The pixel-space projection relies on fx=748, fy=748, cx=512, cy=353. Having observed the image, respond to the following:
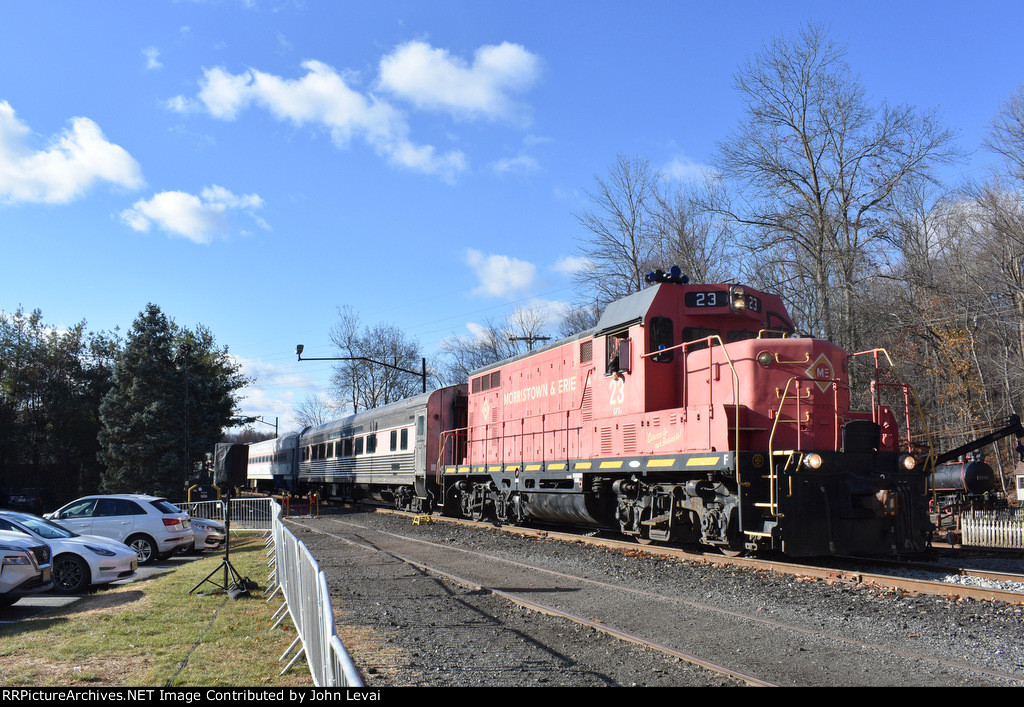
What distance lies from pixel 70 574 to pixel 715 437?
10.5 meters

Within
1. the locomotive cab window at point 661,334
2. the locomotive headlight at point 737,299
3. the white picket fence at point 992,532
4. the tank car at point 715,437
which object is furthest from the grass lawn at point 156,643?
the white picket fence at point 992,532

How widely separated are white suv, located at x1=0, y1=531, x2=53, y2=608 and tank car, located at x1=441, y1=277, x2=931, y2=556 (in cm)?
892

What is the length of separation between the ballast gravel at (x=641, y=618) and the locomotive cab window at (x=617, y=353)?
333 cm

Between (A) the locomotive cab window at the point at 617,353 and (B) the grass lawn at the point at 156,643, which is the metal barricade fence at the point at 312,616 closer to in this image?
(B) the grass lawn at the point at 156,643

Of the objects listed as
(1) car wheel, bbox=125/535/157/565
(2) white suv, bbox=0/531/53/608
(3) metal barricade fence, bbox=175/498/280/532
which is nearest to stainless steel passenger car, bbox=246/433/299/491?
(3) metal barricade fence, bbox=175/498/280/532

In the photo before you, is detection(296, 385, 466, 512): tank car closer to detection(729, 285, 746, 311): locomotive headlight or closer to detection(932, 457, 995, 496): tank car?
detection(729, 285, 746, 311): locomotive headlight

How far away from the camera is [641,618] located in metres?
7.83

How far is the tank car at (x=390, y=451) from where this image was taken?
22.5 meters

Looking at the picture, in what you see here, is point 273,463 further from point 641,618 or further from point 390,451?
point 641,618

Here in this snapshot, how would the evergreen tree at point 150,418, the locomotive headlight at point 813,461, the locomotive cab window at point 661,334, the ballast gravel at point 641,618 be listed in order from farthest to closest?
1. the evergreen tree at point 150,418
2. the locomotive cab window at point 661,334
3. the locomotive headlight at point 813,461
4. the ballast gravel at point 641,618

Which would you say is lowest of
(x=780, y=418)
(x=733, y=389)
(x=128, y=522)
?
(x=128, y=522)

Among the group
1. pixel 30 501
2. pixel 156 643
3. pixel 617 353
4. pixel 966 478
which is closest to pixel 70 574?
pixel 156 643

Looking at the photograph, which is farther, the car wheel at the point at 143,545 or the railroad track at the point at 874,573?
the car wheel at the point at 143,545

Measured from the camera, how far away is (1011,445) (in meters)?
32.4
